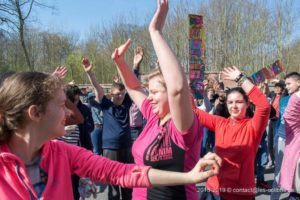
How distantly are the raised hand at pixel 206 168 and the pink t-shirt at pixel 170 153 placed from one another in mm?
575

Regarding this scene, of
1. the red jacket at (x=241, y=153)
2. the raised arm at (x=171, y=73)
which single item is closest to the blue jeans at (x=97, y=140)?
the red jacket at (x=241, y=153)

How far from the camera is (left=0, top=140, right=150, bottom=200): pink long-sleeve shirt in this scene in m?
1.40

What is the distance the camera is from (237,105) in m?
3.46

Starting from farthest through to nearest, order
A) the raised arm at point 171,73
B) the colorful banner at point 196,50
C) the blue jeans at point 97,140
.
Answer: the colorful banner at point 196,50
the blue jeans at point 97,140
the raised arm at point 171,73

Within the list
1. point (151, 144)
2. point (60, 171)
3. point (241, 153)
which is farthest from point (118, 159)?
point (60, 171)

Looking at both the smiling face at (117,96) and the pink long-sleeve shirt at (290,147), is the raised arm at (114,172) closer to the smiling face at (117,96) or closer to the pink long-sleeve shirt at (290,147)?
the pink long-sleeve shirt at (290,147)

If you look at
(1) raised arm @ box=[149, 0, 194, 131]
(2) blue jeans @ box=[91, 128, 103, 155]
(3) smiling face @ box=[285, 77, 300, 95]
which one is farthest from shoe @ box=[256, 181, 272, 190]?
(1) raised arm @ box=[149, 0, 194, 131]

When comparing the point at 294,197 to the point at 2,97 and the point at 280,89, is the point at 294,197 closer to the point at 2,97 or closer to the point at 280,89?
the point at 2,97

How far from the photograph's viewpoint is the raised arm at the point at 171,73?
181cm

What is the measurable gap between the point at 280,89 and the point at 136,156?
6.12m

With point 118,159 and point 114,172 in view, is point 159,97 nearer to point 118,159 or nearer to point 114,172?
point 114,172

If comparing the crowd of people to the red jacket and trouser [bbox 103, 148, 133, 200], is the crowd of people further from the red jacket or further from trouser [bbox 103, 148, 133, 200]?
trouser [bbox 103, 148, 133, 200]

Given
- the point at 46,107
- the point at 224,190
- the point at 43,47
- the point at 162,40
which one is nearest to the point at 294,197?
the point at 224,190

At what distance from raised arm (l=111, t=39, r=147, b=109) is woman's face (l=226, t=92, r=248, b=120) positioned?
1.10m
